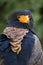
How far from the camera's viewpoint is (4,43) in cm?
620

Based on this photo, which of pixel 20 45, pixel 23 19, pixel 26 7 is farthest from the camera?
pixel 26 7

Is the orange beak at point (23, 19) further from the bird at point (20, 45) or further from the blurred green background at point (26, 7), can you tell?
the blurred green background at point (26, 7)

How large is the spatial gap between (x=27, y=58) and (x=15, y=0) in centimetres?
363

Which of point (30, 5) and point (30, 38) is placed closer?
point (30, 38)

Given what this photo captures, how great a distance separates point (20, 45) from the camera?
6.16 metres

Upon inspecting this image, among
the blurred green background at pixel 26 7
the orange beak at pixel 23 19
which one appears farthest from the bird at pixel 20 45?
the blurred green background at pixel 26 7

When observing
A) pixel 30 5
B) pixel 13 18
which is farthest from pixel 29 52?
pixel 30 5

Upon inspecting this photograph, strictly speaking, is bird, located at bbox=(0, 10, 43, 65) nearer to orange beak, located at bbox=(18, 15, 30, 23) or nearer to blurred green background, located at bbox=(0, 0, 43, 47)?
orange beak, located at bbox=(18, 15, 30, 23)

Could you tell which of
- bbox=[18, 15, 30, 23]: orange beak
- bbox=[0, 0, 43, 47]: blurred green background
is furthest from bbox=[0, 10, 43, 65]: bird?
bbox=[0, 0, 43, 47]: blurred green background

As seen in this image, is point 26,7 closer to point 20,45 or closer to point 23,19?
point 23,19

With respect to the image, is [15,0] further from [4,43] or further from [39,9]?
[4,43]

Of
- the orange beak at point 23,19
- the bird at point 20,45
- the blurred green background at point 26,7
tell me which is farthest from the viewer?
the blurred green background at point 26,7

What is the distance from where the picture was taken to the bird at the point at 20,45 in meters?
6.13

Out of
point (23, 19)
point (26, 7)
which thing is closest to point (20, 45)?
point (23, 19)
